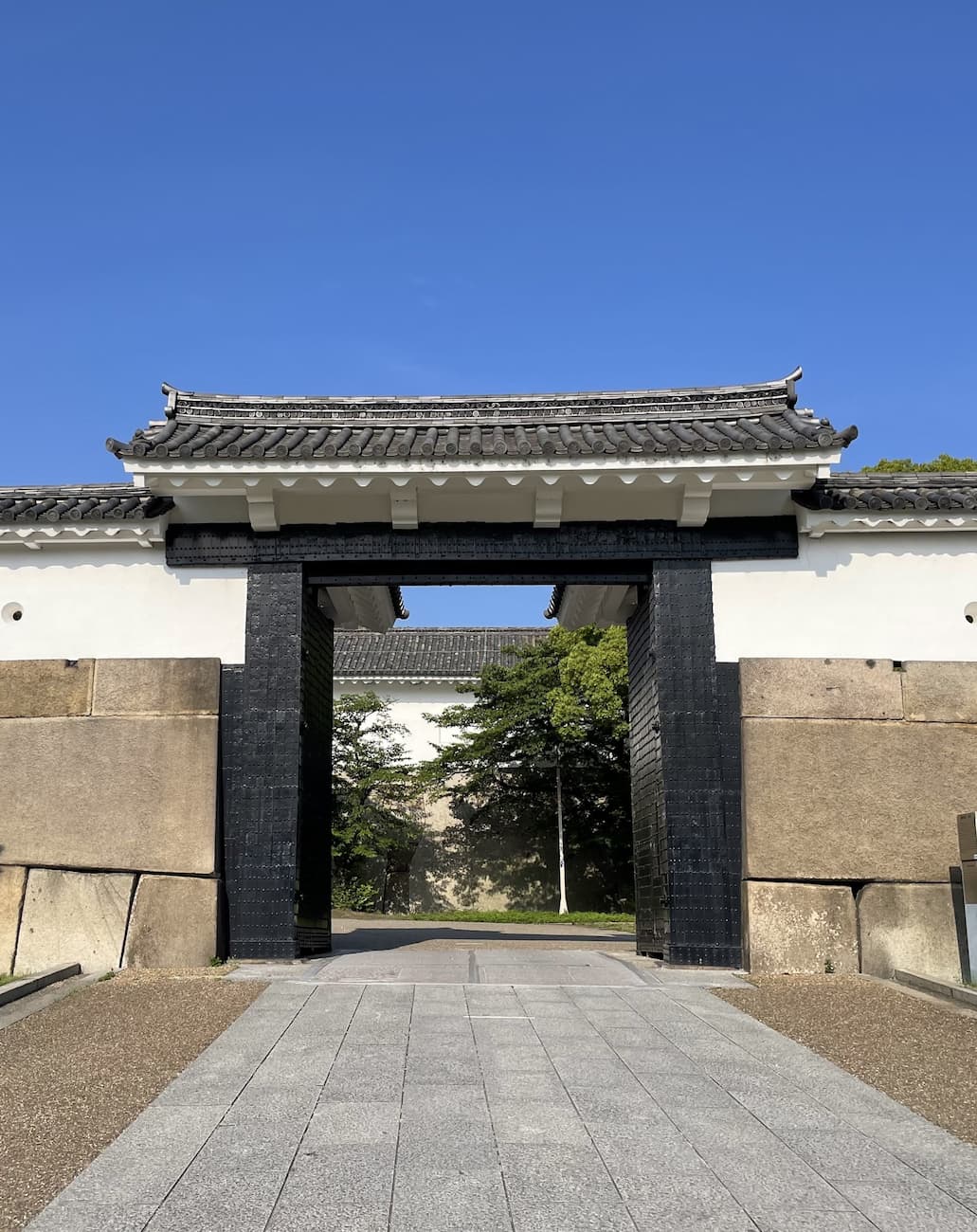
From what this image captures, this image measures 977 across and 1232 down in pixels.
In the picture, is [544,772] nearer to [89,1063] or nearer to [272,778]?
[272,778]

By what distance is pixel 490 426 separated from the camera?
877 centimetres

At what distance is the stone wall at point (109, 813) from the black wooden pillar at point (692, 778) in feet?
10.8

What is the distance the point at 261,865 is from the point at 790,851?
3.76 m

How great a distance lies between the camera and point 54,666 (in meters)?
7.96

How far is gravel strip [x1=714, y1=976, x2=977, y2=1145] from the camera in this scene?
14.1 ft

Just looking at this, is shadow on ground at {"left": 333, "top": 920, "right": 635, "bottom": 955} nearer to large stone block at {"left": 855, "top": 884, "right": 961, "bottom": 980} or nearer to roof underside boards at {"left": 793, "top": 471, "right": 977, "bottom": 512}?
large stone block at {"left": 855, "top": 884, "right": 961, "bottom": 980}

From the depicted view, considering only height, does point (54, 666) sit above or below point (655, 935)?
above

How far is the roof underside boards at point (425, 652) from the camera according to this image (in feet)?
76.9

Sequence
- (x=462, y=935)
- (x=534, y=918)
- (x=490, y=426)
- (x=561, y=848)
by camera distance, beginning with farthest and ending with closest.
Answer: (x=561, y=848) → (x=534, y=918) → (x=462, y=935) → (x=490, y=426)

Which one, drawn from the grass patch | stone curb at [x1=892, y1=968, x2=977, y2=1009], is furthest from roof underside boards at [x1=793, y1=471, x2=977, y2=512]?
the grass patch

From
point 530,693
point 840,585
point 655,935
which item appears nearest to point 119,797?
point 655,935

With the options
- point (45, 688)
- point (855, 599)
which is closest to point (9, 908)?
point (45, 688)

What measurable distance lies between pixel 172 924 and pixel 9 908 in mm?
1180

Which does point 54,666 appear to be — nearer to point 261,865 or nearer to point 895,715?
point 261,865
